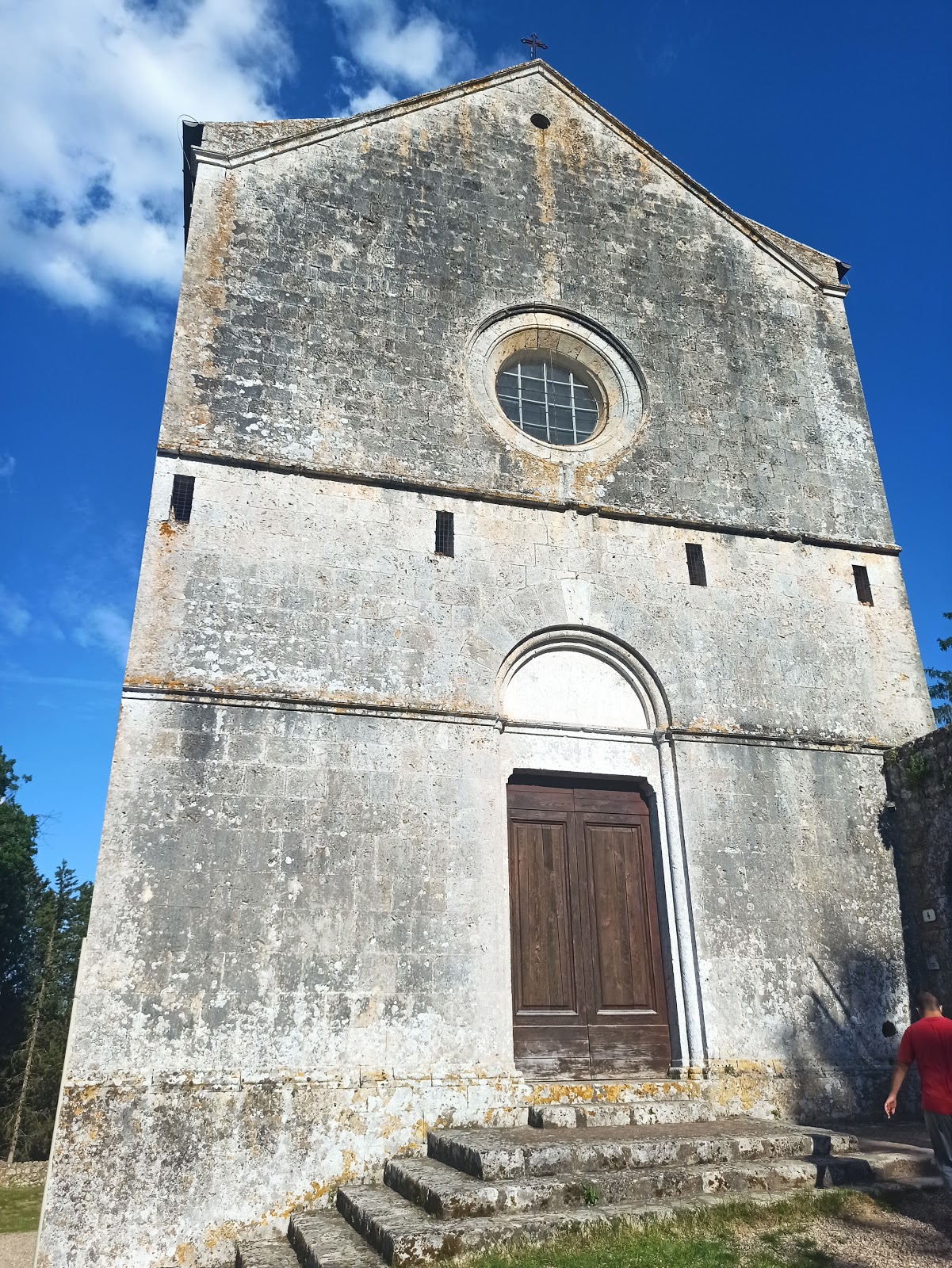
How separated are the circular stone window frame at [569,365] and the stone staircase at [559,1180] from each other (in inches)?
247

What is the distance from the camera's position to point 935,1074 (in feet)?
18.2

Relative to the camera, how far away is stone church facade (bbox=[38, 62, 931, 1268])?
6.79 meters

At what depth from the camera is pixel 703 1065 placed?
7.77 meters

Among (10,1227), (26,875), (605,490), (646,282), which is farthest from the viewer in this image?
(26,875)

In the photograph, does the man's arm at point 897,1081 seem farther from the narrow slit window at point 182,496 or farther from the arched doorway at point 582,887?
the narrow slit window at point 182,496

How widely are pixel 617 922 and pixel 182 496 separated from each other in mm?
5465

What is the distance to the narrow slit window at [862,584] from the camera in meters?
10.2

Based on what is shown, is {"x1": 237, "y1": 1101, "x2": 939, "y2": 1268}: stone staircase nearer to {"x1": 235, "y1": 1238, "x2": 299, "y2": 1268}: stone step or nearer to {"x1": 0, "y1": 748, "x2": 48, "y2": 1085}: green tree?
{"x1": 235, "y1": 1238, "x2": 299, "y2": 1268}: stone step

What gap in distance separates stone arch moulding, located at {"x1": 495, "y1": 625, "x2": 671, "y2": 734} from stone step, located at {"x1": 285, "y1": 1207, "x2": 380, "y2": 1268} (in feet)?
13.8

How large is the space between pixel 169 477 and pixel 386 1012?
16.1 feet

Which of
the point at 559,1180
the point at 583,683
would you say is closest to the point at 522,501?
the point at 583,683

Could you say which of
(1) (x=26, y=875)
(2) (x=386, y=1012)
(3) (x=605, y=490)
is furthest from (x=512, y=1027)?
(1) (x=26, y=875)

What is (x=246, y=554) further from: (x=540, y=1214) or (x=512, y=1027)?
(x=540, y=1214)

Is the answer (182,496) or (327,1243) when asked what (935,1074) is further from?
(182,496)
